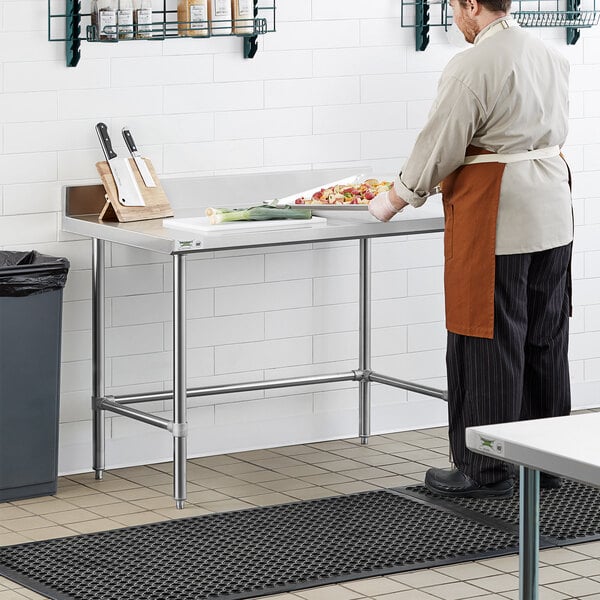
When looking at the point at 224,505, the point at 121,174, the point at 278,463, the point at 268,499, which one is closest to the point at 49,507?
the point at 224,505

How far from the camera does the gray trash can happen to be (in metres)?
4.71

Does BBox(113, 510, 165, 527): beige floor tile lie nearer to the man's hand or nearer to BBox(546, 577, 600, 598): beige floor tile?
the man's hand

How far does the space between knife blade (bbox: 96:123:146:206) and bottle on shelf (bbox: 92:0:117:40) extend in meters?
0.34

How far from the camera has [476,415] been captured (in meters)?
4.65

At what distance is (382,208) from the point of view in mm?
4715

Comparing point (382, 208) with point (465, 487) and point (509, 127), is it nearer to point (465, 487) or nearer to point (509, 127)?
point (509, 127)

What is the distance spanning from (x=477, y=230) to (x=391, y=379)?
1129 mm

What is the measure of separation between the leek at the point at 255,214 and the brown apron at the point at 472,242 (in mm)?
534

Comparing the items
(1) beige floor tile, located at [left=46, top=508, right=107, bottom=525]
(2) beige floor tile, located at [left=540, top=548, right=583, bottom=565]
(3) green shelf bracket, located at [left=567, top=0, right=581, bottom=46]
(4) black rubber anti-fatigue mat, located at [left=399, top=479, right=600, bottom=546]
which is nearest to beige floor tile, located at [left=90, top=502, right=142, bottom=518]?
(1) beige floor tile, located at [left=46, top=508, right=107, bottom=525]

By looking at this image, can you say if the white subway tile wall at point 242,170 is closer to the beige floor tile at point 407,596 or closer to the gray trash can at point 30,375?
the gray trash can at point 30,375

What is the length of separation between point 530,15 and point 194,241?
2149 millimetres

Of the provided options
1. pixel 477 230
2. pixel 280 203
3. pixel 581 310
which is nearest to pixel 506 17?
pixel 477 230

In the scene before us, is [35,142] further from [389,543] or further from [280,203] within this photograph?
[389,543]

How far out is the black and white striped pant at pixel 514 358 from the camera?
4590 mm
